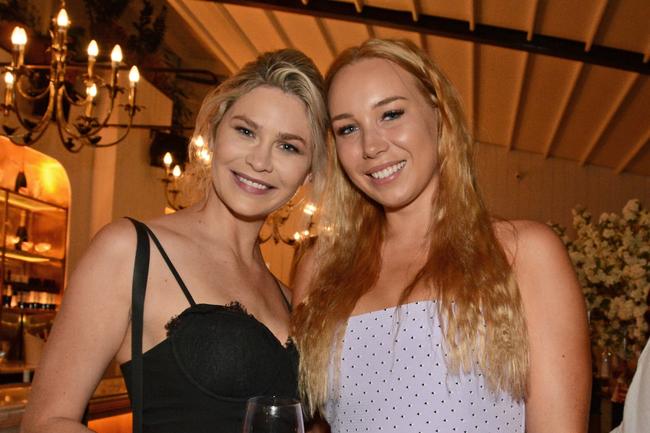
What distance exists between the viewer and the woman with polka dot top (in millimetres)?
2160

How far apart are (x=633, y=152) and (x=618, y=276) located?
864cm

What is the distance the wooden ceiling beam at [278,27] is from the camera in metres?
10.2

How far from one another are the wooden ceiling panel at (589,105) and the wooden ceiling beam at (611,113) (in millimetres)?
43

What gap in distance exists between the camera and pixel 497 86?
37.1 ft

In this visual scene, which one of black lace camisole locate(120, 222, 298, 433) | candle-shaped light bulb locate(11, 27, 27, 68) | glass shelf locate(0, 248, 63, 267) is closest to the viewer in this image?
black lace camisole locate(120, 222, 298, 433)

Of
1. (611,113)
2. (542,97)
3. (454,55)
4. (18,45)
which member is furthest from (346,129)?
(611,113)

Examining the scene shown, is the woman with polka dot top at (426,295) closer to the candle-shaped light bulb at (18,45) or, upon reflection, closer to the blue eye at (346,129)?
the blue eye at (346,129)

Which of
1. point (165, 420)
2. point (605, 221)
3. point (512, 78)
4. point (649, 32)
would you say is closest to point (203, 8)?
point (512, 78)

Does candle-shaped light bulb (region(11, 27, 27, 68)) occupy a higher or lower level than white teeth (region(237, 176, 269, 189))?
higher

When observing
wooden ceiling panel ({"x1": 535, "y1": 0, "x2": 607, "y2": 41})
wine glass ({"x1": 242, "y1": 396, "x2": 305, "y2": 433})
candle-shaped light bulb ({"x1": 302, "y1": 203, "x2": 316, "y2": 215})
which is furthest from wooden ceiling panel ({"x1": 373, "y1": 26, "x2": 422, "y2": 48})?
wine glass ({"x1": 242, "y1": 396, "x2": 305, "y2": 433})

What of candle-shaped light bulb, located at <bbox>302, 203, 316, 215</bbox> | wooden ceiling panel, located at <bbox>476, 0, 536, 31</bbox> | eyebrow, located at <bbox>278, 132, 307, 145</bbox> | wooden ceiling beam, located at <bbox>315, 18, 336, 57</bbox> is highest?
wooden ceiling beam, located at <bbox>315, 18, 336, 57</bbox>

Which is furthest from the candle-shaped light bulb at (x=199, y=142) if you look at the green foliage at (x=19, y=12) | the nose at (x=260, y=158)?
the green foliage at (x=19, y=12)

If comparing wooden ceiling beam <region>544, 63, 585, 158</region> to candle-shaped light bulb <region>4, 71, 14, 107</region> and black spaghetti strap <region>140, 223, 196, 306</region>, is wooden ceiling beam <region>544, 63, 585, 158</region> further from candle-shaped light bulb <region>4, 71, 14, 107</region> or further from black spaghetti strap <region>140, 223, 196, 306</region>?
black spaghetti strap <region>140, 223, 196, 306</region>

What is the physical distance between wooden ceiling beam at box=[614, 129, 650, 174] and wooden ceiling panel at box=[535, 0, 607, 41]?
12.7 ft
